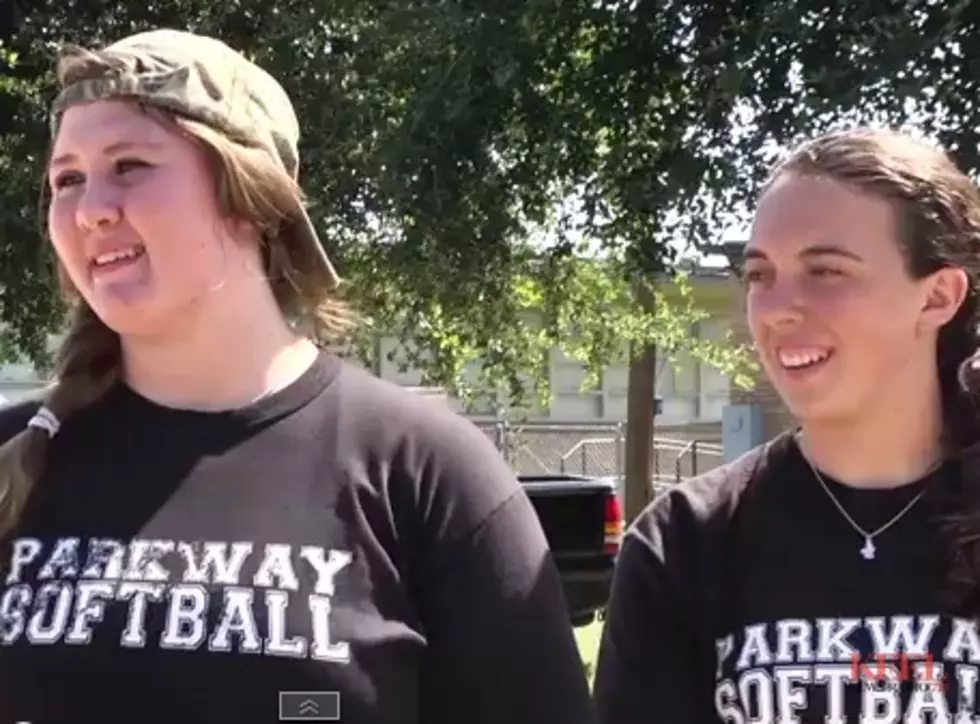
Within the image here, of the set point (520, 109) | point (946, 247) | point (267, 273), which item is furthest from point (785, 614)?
point (520, 109)

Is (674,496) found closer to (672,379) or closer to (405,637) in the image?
(405,637)

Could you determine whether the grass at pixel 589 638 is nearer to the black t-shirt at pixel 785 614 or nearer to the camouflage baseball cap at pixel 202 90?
the black t-shirt at pixel 785 614

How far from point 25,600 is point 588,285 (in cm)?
859

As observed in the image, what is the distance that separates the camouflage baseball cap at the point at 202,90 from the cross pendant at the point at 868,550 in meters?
0.88

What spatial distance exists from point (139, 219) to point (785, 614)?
1008 millimetres

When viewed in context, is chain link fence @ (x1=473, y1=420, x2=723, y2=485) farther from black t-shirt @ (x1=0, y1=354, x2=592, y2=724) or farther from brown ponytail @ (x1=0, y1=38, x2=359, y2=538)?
black t-shirt @ (x1=0, y1=354, x2=592, y2=724)

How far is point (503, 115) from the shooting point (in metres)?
6.20

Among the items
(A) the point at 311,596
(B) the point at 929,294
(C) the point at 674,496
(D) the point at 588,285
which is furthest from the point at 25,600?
(D) the point at 588,285

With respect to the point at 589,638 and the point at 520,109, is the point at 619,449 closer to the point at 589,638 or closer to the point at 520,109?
the point at 589,638

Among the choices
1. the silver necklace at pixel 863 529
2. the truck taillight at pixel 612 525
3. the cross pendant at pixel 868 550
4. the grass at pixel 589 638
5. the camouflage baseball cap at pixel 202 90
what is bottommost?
the grass at pixel 589 638

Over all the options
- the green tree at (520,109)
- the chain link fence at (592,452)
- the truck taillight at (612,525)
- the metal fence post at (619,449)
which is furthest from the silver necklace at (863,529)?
the chain link fence at (592,452)

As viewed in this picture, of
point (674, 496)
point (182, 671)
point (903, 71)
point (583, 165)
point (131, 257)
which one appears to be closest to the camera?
point (182, 671)

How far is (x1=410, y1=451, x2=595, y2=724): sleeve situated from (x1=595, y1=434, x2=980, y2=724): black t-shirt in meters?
0.26

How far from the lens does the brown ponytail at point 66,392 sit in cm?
189
